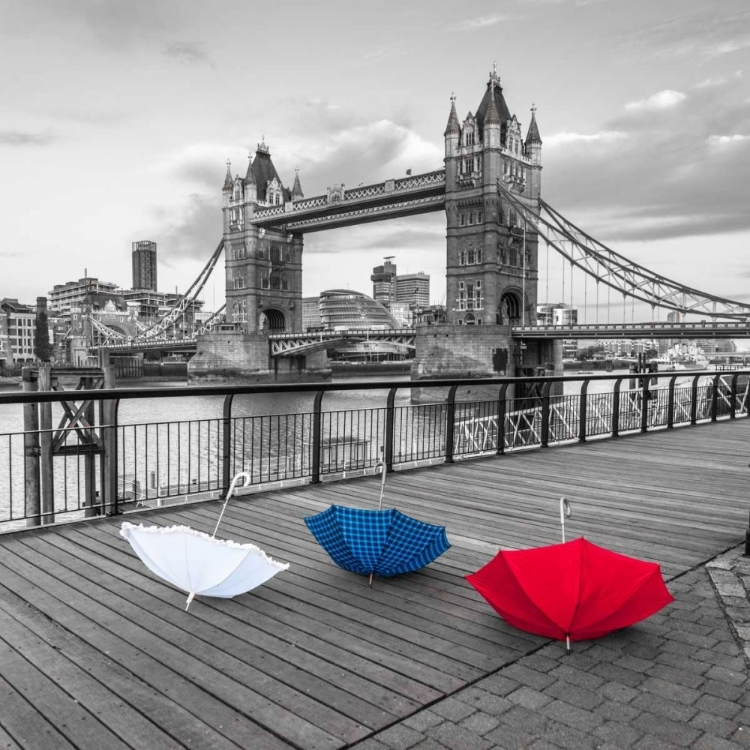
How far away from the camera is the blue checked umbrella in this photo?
14.0ft

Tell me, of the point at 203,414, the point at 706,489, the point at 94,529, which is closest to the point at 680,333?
the point at 203,414

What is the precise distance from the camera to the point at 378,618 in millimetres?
3854

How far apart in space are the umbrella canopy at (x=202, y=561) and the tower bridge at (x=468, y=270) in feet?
154

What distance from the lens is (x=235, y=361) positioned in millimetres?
74125

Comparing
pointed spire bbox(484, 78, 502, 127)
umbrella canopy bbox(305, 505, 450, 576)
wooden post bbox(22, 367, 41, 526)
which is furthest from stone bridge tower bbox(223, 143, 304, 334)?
umbrella canopy bbox(305, 505, 450, 576)

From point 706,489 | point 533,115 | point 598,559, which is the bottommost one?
point 706,489

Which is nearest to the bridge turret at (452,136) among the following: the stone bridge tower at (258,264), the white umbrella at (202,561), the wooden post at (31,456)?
the stone bridge tower at (258,264)

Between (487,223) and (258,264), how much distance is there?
109 feet

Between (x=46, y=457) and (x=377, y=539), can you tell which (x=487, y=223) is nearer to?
(x=46, y=457)

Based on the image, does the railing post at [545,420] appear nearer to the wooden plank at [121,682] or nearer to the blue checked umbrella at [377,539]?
the blue checked umbrella at [377,539]

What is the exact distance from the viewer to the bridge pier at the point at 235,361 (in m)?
73.9

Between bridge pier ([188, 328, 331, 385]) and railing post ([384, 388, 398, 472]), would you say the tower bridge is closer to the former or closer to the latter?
bridge pier ([188, 328, 331, 385])

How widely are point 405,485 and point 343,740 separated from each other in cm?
A: 486

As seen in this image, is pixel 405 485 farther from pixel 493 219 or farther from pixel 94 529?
pixel 493 219
